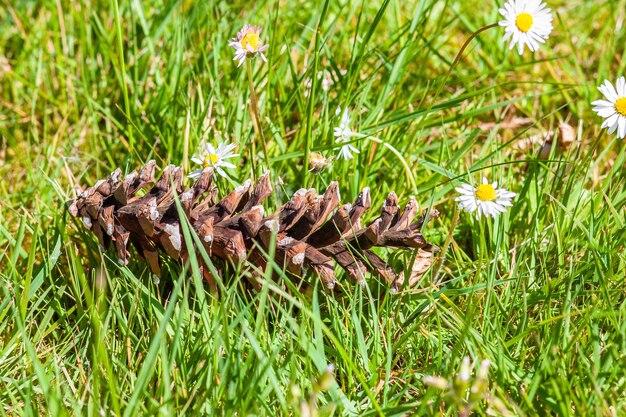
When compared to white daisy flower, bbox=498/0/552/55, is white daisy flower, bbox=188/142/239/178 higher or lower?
lower

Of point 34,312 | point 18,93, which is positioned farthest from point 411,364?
point 18,93

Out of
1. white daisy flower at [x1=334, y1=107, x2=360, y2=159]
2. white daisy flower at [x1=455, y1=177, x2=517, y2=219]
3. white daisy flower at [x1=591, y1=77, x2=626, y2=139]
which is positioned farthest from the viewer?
white daisy flower at [x1=334, y1=107, x2=360, y2=159]

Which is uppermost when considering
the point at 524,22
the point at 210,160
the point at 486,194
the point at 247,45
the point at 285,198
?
the point at 524,22

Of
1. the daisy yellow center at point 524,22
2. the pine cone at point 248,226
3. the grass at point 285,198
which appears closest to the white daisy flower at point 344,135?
the grass at point 285,198

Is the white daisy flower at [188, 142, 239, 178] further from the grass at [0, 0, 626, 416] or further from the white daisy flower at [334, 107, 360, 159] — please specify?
the white daisy flower at [334, 107, 360, 159]

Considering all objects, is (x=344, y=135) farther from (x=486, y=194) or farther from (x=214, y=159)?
(x=486, y=194)

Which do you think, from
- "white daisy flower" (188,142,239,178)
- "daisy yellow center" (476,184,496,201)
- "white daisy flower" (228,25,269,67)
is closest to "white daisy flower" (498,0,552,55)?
"daisy yellow center" (476,184,496,201)

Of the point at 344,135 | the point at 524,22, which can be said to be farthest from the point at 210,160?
the point at 524,22
